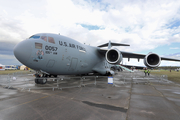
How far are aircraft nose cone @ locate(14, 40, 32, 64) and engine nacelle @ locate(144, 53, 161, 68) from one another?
35.2 ft

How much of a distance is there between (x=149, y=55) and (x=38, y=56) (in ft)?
35.8

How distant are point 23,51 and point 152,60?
486 inches

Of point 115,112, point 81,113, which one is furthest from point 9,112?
point 115,112

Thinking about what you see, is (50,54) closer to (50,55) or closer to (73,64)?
(50,55)

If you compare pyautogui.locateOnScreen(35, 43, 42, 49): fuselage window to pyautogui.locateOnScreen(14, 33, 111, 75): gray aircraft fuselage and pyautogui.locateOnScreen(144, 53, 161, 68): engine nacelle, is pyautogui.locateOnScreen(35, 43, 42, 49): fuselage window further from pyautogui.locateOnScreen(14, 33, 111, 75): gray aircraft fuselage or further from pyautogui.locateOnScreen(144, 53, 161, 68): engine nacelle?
pyautogui.locateOnScreen(144, 53, 161, 68): engine nacelle

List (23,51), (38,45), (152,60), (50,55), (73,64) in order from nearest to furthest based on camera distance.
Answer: (23,51) → (38,45) → (50,55) → (73,64) → (152,60)

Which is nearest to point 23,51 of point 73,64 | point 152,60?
point 73,64

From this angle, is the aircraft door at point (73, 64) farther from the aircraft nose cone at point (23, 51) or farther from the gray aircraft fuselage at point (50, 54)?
the aircraft nose cone at point (23, 51)

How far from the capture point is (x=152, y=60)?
11281 mm

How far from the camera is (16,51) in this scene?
6.02 metres

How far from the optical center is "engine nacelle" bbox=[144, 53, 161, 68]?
415 inches

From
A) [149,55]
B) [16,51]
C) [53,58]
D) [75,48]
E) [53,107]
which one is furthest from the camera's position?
[149,55]

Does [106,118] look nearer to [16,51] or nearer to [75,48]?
[16,51]

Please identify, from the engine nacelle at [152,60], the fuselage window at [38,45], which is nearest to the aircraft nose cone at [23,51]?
the fuselage window at [38,45]
